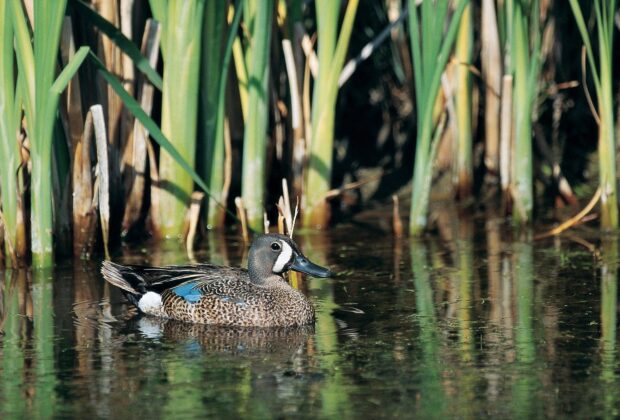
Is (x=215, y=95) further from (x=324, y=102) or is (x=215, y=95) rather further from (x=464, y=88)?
(x=464, y=88)

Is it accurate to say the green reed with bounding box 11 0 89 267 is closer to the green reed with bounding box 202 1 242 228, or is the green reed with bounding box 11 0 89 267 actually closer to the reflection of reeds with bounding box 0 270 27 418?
the reflection of reeds with bounding box 0 270 27 418

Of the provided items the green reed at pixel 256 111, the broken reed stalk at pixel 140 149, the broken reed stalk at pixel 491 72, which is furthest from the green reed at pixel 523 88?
the broken reed stalk at pixel 140 149

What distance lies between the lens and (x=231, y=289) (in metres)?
8.03

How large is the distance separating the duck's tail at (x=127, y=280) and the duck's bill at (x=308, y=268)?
37.2 inches

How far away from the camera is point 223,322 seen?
26.0 feet

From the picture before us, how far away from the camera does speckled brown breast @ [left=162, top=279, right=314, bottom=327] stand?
782cm

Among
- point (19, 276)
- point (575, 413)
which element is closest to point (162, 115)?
point (19, 276)

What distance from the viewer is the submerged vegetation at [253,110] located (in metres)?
8.77

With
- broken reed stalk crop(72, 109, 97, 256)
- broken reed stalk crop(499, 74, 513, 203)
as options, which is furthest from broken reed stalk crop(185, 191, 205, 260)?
broken reed stalk crop(499, 74, 513, 203)

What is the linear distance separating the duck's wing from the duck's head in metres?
0.19

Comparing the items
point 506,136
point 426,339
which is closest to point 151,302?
point 426,339

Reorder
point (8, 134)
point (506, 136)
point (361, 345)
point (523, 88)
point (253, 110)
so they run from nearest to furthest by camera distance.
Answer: point (361, 345), point (8, 134), point (253, 110), point (523, 88), point (506, 136)

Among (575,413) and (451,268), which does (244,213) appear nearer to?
(451,268)

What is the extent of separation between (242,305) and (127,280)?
2.70 feet
